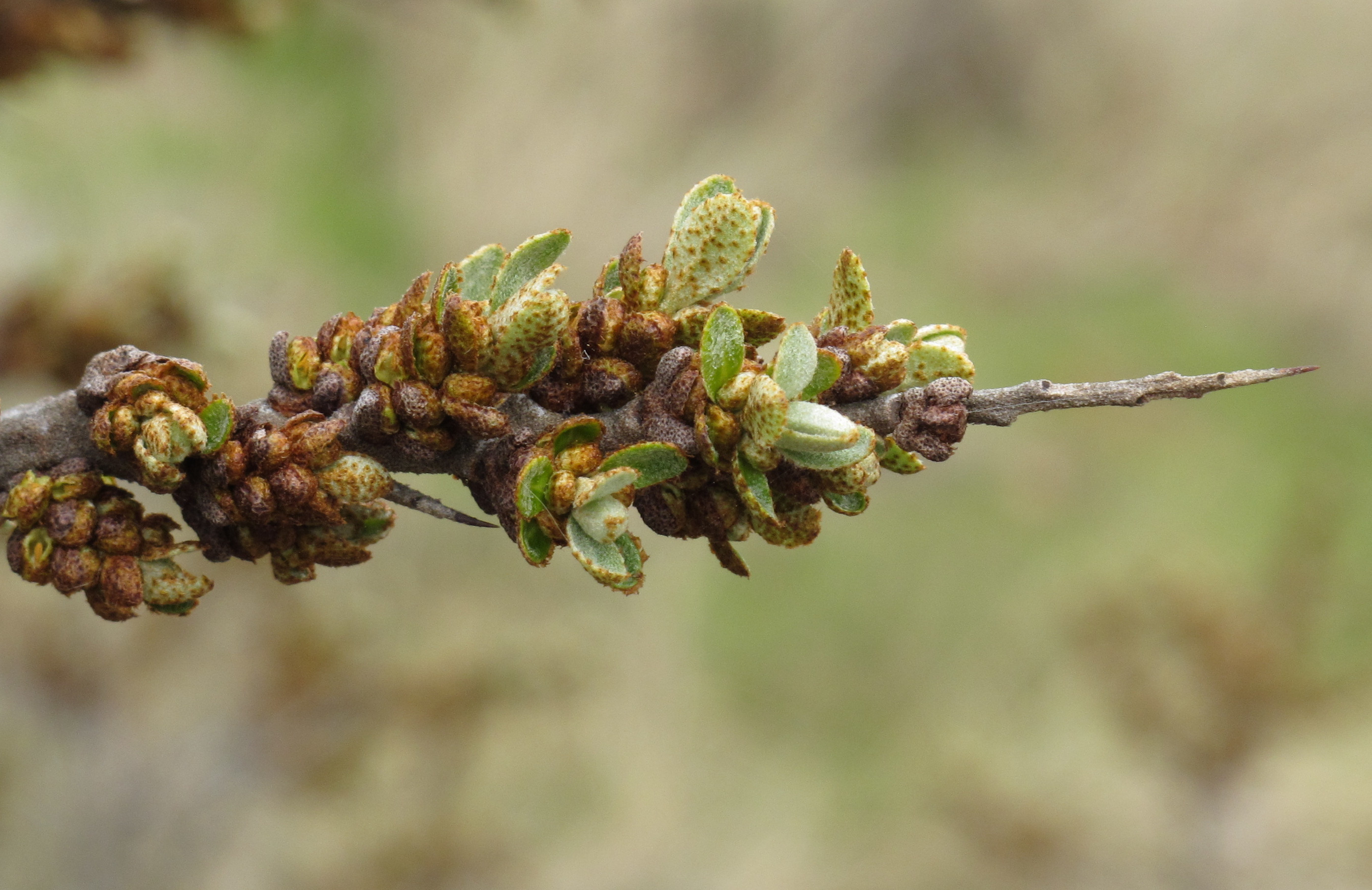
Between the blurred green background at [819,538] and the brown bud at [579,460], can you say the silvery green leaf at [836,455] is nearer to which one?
the brown bud at [579,460]

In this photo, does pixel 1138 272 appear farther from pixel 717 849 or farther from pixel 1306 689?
pixel 717 849

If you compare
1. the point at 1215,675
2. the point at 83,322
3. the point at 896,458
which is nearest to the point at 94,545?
the point at 896,458

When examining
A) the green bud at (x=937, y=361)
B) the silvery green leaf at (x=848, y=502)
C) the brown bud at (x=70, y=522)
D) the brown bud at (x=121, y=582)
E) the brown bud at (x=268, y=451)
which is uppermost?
the green bud at (x=937, y=361)

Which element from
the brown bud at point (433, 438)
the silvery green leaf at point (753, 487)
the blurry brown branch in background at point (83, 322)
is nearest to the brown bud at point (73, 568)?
the brown bud at point (433, 438)

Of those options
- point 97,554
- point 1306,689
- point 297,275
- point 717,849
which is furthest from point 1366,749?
point 297,275

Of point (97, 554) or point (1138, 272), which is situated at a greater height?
point (1138, 272)

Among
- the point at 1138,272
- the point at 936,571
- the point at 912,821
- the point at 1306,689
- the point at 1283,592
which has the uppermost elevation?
the point at 1138,272

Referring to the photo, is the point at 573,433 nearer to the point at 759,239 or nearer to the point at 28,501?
the point at 759,239
